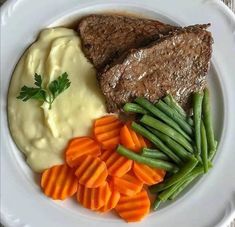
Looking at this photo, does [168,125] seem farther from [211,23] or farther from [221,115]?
[211,23]

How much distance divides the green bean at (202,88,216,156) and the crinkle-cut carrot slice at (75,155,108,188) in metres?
0.77

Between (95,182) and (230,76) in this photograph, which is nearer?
(95,182)

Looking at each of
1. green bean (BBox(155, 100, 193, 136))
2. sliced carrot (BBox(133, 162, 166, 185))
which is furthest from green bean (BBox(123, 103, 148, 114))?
sliced carrot (BBox(133, 162, 166, 185))

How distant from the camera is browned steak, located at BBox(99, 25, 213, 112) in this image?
3.98 metres

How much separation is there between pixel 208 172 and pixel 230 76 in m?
0.73

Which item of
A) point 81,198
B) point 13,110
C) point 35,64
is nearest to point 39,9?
point 35,64

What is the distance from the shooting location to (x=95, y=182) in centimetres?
397

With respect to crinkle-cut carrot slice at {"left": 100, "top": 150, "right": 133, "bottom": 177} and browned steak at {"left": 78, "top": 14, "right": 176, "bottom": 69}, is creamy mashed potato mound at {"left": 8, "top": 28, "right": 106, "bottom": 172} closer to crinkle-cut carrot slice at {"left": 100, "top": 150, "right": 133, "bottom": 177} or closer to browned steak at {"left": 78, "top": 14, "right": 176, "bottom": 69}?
browned steak at {"left": 78, "top": 14, "right": 176, "bottom": 69}

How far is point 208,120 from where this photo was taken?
4145mm

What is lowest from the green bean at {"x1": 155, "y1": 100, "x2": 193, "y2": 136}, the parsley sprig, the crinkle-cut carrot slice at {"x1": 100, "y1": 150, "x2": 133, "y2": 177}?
the crinkle-cut carrot slice at {"x1": 100, "y1": 150, "x2": 133, "y2": 177}

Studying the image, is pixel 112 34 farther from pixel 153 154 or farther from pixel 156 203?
pixel 156 203

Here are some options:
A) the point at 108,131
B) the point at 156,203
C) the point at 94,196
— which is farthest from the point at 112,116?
the point at 156,203

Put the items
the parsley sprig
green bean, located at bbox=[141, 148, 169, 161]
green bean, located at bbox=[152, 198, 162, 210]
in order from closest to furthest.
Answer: the parsley sprig
green bean, located at bbox=[141, 148, 169, 161]
green bean, located at bbox=[152, 198, 162, 210]

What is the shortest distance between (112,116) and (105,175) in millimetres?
419
